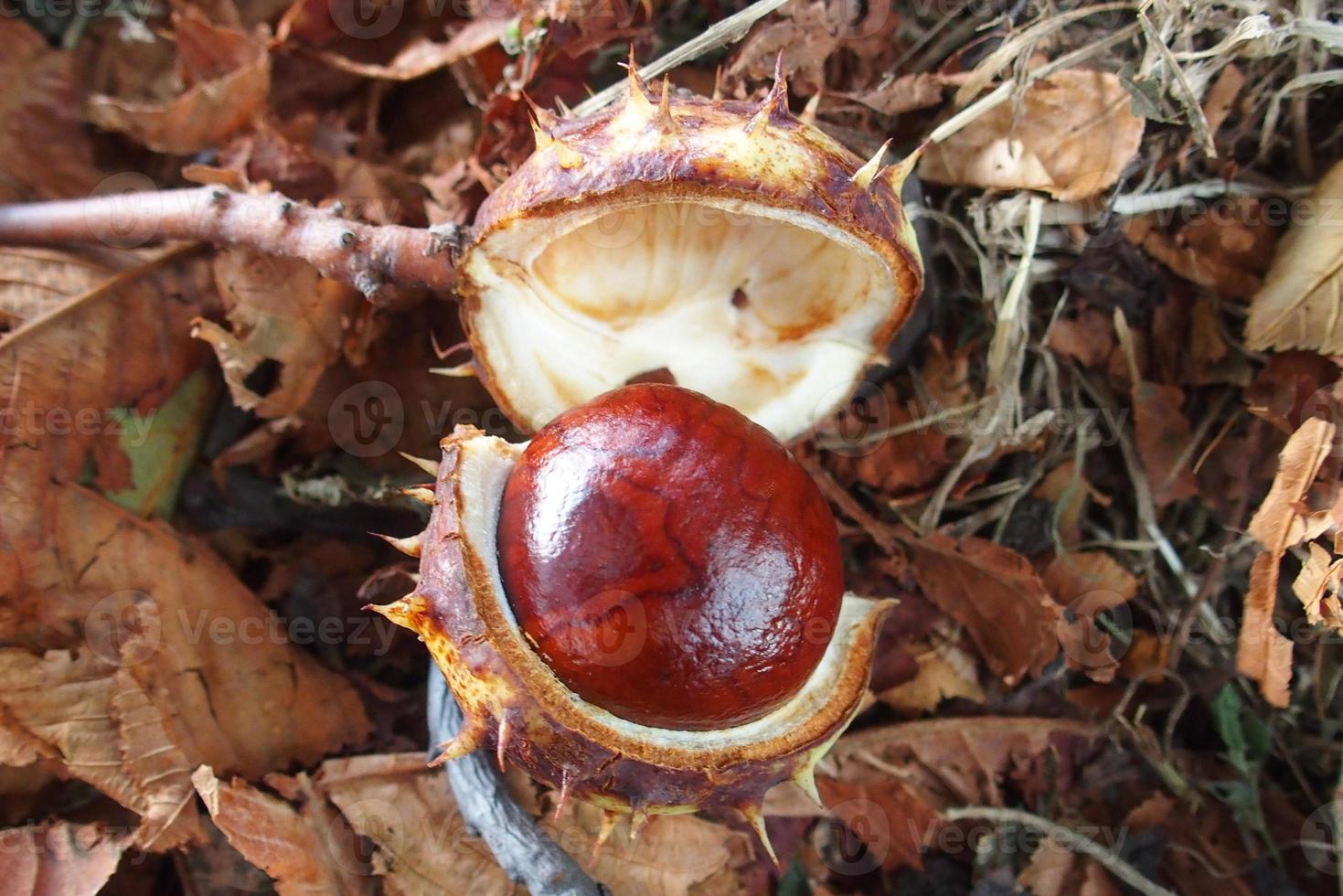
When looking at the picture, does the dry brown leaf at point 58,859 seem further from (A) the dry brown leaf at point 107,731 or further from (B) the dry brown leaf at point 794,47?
(B) the dry brown leaf at point 794,47

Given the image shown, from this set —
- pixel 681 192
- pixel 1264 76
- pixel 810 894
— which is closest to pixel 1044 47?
pixel 1264 76

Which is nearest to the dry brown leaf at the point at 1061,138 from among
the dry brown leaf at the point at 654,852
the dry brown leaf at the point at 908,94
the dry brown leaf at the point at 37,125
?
the dry brown leaf at the point at 908,94

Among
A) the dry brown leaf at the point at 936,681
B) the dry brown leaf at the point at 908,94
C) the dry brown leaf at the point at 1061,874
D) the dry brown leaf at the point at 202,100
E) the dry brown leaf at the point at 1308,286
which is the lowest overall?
the dry brown leaf at the point at 1061,874

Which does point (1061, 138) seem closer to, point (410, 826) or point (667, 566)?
point (667, 566)

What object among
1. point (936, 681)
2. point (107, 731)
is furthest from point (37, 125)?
point (936, 681)

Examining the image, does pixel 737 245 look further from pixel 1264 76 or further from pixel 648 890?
pixel 648 890
